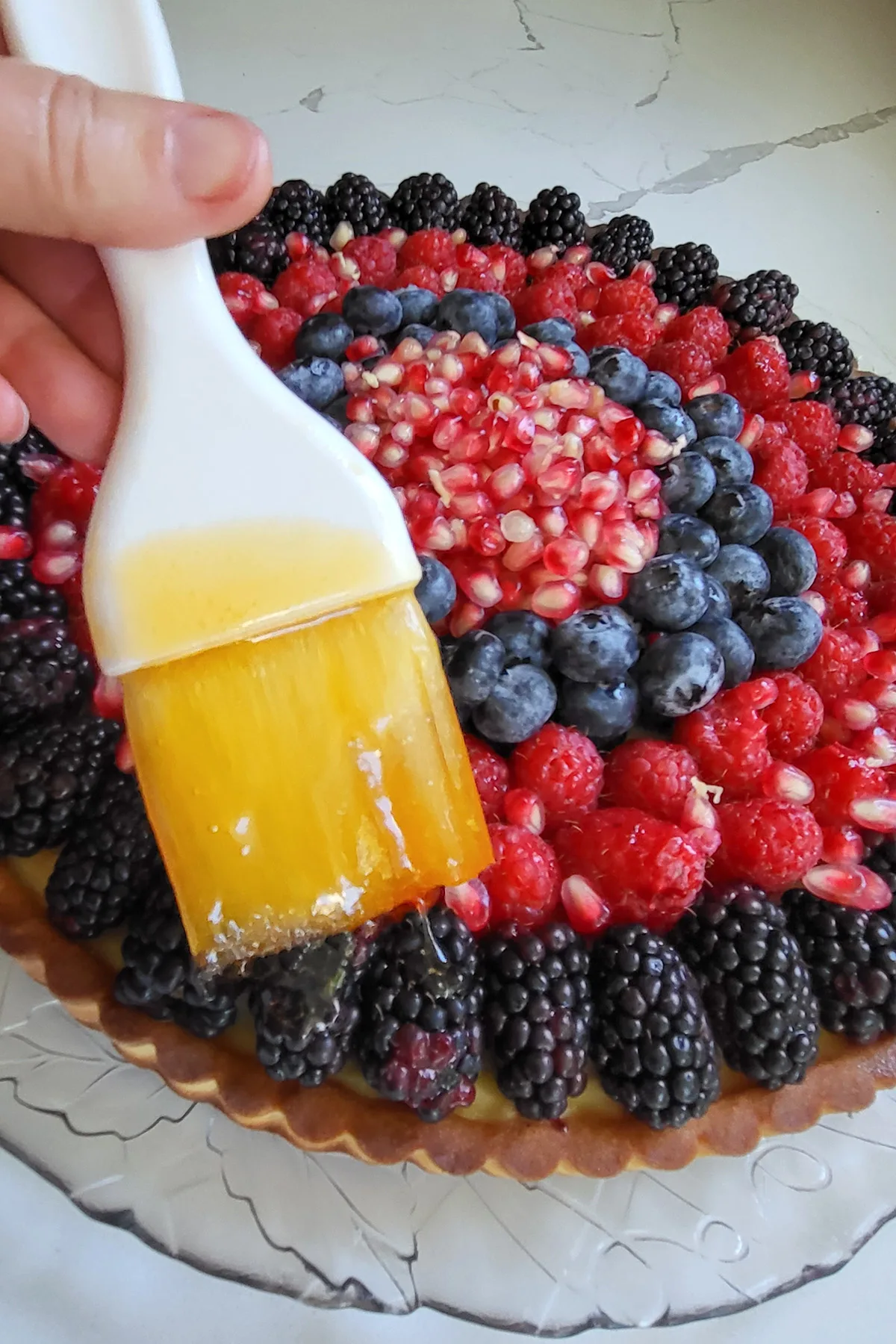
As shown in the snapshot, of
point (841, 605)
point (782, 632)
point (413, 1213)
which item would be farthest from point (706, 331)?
point (413, 1213)

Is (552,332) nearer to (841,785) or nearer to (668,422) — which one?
(668,422)

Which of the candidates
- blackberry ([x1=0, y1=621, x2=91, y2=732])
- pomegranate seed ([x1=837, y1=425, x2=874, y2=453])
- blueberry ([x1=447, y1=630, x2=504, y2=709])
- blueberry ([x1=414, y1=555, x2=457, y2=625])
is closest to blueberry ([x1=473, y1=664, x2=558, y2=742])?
blueberry ([x1=447, y1=630, x2=504, y2=709])

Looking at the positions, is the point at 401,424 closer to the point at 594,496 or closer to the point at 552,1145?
the point at 594,496

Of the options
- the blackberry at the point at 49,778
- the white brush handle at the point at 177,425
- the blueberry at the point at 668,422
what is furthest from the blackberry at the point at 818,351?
the blackberry at the point at 49,778

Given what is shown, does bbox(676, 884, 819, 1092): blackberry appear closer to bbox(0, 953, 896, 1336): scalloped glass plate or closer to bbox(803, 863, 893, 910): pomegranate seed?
bbox(803, 863, 893, 910): pomegranate seed

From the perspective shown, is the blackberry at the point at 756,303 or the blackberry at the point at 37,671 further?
the blackberry at the point at 756,303

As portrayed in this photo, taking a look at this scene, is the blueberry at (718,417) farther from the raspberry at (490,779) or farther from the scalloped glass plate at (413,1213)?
the scalloped glass plate at (413,1213)
